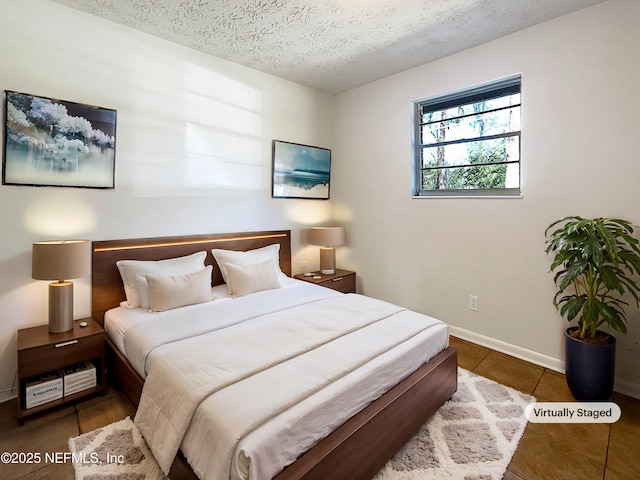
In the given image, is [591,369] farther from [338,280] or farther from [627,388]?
[338,280]

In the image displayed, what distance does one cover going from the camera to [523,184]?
2.71 m

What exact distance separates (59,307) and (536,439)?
3072mm

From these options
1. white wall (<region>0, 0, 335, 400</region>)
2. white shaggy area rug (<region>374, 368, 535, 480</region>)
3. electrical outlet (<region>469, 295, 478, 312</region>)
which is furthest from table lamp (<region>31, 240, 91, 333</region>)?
electrical outlet (<region>469, 295, 478, 312</region>)

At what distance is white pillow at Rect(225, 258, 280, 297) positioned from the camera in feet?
9.37

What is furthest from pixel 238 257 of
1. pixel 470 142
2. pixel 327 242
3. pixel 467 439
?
pixel 470 142

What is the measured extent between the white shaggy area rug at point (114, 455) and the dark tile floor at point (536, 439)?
69 mm

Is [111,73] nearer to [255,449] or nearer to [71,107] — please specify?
[71,107]

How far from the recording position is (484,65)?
2893 millimetres

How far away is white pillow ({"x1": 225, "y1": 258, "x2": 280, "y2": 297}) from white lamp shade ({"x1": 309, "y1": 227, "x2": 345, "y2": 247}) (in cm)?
96

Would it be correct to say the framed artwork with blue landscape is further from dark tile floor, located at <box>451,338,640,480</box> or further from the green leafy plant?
dark tile floor, located at <box>451,338,640,480</box>

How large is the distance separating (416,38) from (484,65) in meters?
0.67

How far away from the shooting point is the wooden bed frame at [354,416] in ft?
4.32

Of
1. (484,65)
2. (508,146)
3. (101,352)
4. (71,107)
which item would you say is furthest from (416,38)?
(101,352)

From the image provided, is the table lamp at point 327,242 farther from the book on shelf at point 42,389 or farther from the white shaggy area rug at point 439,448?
the book on shelf at point 42,389
